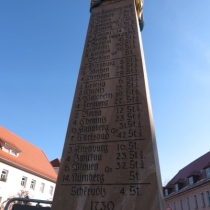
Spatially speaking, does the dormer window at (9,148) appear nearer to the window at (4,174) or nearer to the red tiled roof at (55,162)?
the window at (4,174)

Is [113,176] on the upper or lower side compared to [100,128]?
lower

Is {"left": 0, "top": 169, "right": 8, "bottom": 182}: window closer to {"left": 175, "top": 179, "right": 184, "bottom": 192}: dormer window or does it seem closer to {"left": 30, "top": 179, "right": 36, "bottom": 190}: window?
{"left": 30, "top": 179, "right": 36, "bottom": 190}: window

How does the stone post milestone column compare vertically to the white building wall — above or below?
below

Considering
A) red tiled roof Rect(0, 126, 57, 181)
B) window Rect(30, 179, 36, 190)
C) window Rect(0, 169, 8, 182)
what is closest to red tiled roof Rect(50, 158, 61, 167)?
red tiled roof Rect(0, 126, 57, 181)

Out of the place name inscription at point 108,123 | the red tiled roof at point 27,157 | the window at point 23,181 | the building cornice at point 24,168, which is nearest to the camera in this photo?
the place name inscription at point 108,123

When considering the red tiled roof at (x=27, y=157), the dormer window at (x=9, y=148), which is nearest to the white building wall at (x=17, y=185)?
the red tiled roof at (x=27, y=157)

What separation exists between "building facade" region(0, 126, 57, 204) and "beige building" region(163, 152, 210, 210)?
68.1ft

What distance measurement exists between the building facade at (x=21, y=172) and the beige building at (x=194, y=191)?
20.7 m

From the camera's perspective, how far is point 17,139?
36438 millimetres

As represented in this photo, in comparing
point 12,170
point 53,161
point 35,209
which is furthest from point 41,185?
point 35,209

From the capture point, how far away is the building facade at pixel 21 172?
25703 mm

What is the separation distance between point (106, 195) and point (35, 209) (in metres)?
2.09

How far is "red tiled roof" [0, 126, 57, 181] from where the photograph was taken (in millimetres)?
28466

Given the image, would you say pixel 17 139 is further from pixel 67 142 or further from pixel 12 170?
pixel 67 142
